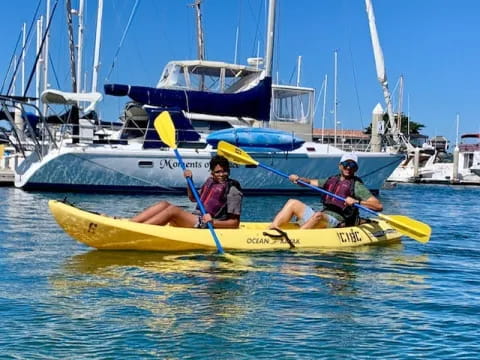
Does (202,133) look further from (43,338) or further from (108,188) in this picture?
(43,338)

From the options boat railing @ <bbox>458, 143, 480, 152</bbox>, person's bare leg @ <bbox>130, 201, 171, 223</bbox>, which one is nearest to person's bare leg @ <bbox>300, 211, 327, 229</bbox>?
person's bare leg @ <bbox>130, 201, 171, 223</bbox>

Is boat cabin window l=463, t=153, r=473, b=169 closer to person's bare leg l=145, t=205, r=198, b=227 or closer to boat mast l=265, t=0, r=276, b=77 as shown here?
boat mast l=265, t=0, r=276, b=77

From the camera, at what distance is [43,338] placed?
5.68m

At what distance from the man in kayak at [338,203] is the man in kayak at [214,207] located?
80 centimetres

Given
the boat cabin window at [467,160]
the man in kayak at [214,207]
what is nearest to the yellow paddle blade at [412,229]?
the man in kayak at [214,207]

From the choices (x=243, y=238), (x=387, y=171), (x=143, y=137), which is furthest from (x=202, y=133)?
(x=243, y=238)

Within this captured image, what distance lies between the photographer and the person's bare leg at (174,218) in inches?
387

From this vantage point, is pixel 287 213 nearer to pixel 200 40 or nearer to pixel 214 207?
pixel 214 207

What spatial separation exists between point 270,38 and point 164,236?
14793mm

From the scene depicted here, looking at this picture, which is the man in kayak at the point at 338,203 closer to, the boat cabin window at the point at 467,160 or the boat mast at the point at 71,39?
the boat mast at the point at 71,39

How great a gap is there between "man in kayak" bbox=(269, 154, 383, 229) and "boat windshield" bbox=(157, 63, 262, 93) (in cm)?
1369

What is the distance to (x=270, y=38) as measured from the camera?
23297mm

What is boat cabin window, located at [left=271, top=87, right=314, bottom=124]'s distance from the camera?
26688mm

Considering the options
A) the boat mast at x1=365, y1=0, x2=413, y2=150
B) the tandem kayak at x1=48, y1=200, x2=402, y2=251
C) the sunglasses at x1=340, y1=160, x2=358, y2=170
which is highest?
the boat mast at x1=365, y1=0, x2=413, y2=150
